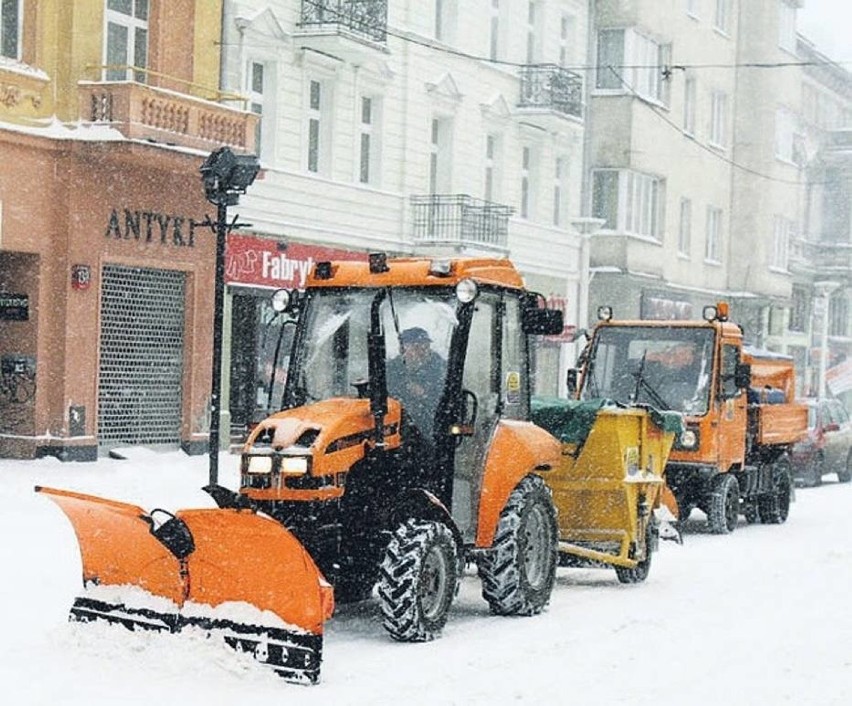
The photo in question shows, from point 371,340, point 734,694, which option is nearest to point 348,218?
point 371,340

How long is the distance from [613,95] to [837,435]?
11588 mm

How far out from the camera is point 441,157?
32.7 m

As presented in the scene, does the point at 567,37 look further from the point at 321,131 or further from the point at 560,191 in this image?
the point at 321,131

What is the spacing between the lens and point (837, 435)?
30.0m

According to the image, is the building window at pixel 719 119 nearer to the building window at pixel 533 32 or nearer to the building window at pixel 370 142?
the building window at pixel 533 32

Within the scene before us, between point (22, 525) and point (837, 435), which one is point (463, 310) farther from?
point (837, 435)

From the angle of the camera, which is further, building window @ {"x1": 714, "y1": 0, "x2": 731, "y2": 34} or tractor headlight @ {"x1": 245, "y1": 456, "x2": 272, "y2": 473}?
→ building window @ {"x1": 714, "y1": 0, "x2": 731, "y2": 34}

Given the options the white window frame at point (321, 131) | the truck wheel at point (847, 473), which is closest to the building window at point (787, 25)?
the truck wheel at point (847, 473)

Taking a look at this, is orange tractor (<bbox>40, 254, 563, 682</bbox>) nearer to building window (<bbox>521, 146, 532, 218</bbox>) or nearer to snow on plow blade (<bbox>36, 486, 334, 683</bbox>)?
snow on plow blade (<bbox>36, 486, 334, 683</bbox>)

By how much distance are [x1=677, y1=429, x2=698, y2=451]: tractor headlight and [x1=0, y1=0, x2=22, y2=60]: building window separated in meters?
10.0

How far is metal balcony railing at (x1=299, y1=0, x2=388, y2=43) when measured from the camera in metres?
27.1

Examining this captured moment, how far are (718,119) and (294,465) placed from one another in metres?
37.4

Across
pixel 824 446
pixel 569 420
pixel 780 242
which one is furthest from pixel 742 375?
pixel 780 242

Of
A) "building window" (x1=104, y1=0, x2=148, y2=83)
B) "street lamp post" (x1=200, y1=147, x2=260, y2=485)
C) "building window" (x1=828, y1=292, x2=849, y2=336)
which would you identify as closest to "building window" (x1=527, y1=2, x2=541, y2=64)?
"building window" (x1=104, y1=0, x2=148, y2=83)
